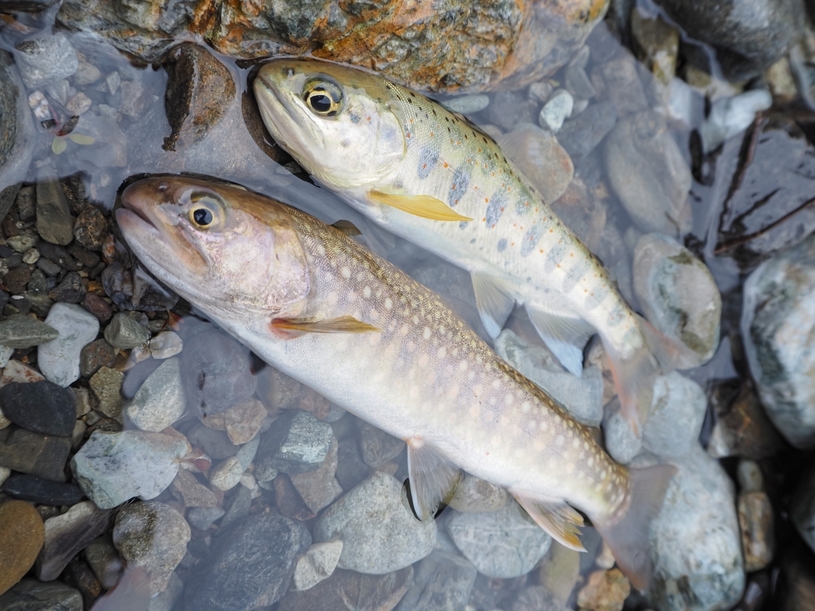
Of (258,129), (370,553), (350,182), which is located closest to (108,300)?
(258,129)

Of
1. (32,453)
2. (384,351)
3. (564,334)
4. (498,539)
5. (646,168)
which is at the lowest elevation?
(32,453)

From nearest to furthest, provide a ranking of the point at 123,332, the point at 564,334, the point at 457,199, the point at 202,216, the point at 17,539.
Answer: the point at 202,216 → the point at 17,539 → the point at 123,332 → the point at 457,199 → the point at 564,334

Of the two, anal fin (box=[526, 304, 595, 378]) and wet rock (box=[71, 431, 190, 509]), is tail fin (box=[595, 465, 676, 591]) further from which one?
wet rock (box=[71, 431, 190, 509])

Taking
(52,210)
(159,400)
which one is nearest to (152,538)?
(159,400)

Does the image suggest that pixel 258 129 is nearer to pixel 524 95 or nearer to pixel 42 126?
pixel 42 126

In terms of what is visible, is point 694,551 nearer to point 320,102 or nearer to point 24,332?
point 320,102

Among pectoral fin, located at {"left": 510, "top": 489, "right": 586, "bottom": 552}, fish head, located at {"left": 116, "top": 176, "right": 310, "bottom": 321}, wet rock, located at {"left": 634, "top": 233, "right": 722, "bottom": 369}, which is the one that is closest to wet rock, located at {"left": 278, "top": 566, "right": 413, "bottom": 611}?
pectoral fin, located at {"left": 510, "top": 489, "right": 586, "bottom": 552}
